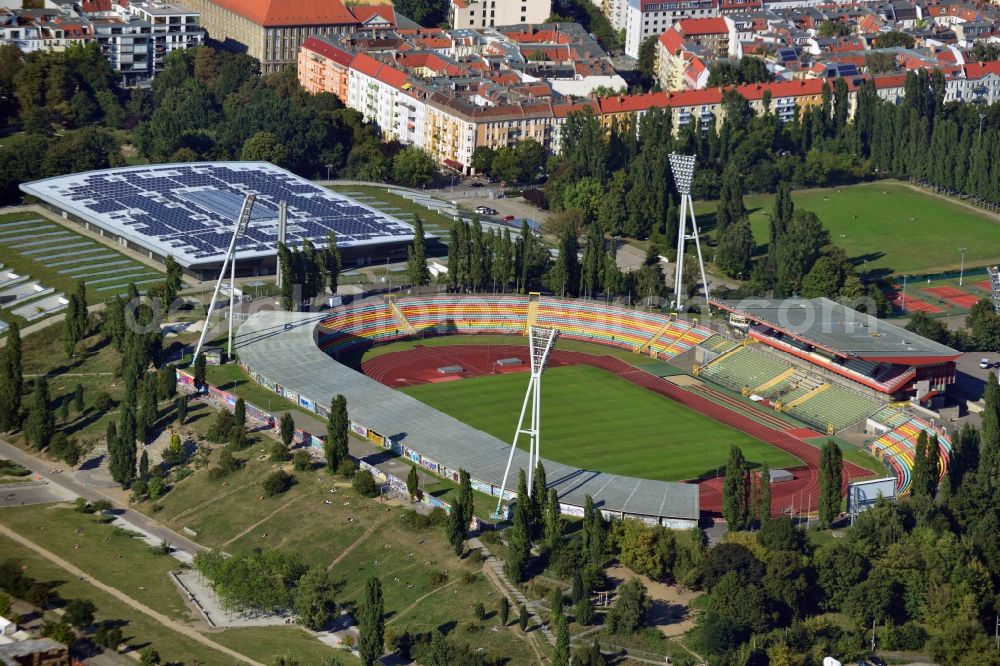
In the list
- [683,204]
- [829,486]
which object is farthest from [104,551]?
[683,204]

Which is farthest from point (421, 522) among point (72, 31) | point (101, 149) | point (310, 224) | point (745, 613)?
point (72, 31)

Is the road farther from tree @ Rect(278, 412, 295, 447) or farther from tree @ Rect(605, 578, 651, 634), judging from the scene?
tree @ Rect(605, 578, 651, 634)

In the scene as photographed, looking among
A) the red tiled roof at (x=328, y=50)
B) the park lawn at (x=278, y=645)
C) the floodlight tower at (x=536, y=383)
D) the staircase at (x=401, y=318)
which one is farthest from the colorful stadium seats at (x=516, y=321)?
the red tiled roof at (x=328, y=50)

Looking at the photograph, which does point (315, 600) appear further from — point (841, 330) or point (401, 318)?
point (841, 330)

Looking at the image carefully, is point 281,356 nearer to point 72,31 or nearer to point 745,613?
point 745,613

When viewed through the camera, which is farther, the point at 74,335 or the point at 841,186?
the point at 841,186

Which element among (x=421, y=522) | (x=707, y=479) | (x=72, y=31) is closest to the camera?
(x=421, y=522)
